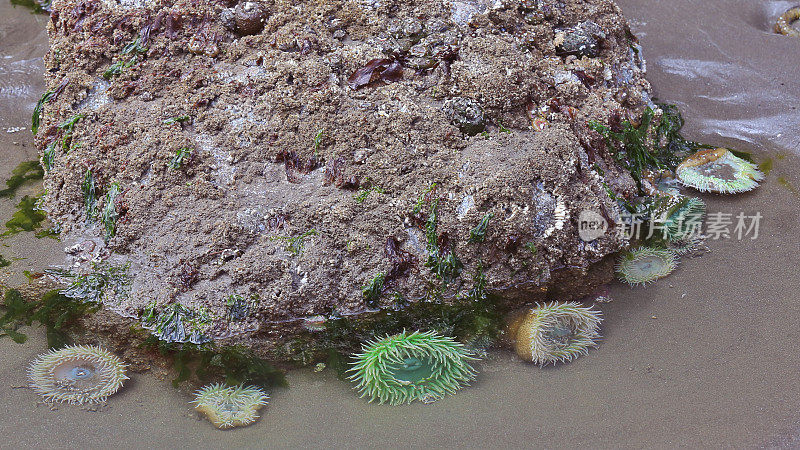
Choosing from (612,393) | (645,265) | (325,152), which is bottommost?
(612,393)

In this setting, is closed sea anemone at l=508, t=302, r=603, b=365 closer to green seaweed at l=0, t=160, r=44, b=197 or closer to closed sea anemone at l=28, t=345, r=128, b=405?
closed sea anemone at l=28, t=345, r=128, b=405

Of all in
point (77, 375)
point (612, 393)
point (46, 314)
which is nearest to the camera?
point (612, 393)

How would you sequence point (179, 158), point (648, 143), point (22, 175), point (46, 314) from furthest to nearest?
point (22, 175) → point (648, 143) → point (179, 158) → point (46, 314)

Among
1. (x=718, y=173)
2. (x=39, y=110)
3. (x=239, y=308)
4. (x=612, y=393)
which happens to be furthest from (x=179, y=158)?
(x=718, y=173)

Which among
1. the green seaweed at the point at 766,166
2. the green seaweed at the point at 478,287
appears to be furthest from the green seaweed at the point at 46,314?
the green seaweed at the point at 766,166

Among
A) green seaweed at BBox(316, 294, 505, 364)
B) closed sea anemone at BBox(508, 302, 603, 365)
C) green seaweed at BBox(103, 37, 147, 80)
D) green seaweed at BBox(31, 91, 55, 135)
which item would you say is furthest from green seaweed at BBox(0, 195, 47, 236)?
closed sea anemone at BBox(508, 302, 603, 365)

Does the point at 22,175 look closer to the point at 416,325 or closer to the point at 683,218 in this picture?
the point at 416,325
